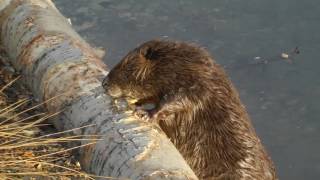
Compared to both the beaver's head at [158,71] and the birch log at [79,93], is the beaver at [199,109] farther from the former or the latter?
the birch log at [79,93]

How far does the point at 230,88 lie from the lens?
386 centimetres

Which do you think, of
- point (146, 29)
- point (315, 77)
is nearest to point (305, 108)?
point (315, 77)

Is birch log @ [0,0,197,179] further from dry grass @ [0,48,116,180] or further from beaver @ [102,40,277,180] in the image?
beaver @ [102,40,277,180]

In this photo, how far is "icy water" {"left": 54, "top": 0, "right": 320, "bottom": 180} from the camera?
578 centimetres

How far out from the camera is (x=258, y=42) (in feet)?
22.1


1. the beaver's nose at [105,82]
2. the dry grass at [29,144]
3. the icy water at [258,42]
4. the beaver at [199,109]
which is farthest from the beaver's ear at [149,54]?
the icy water at [258,42]

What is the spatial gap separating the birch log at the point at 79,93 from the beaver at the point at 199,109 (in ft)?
0.72

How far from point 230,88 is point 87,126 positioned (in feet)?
2.77

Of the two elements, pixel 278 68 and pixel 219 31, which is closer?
pixel 278 68

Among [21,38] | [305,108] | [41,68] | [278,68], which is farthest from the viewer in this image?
[278,68]

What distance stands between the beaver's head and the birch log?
0.45 feet

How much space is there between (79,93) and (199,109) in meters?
0.77

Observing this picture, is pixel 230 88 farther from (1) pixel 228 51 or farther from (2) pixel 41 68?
(1) pixel 228 51

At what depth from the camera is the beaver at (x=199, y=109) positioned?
378cm
